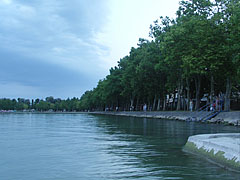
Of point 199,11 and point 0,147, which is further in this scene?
point 199,11

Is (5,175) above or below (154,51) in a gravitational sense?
below

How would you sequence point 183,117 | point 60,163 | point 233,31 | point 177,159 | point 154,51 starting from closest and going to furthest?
point 60,163 → point 177,159 → point 233,31 → point 183,117 → point 154,51

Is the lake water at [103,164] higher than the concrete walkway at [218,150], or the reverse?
the concrete walkway at [218,150]

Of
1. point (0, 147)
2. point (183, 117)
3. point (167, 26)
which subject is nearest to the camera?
point (0, 147)

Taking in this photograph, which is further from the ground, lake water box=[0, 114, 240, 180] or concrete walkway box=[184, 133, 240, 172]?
concrete walkway box=[184, 133, 240, 172]

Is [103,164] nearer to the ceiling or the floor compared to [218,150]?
nearer to the floor

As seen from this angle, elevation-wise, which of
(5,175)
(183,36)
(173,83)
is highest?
(183,36)

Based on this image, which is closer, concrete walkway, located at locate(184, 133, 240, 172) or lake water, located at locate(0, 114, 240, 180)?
lake water, located at locate(0, 114, 240, 180)

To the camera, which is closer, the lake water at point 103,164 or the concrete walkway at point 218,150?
the lake water at point 103,164

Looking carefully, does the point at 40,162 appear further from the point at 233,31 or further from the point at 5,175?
the point at 233,31

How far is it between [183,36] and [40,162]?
3332 cm

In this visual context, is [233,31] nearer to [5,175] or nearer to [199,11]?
[199,11]

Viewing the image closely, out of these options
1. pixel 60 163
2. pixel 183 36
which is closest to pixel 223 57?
pixel 183 36

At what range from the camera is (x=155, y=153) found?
979 cm
